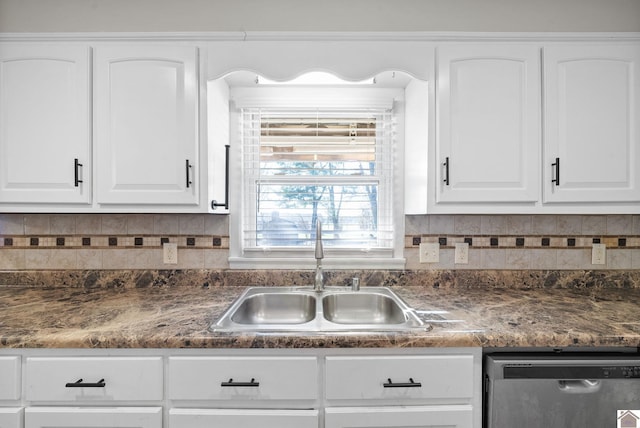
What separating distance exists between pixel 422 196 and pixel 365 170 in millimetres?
467

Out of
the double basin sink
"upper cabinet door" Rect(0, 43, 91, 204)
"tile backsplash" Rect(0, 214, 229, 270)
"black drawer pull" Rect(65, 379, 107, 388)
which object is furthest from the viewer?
"tile backsplash" Rect(0, 214, 229, 270)

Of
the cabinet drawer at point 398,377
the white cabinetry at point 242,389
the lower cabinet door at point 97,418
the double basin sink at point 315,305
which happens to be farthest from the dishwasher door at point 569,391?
the lower cabinet door at point 97,418

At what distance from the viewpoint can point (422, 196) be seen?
5.17 ft

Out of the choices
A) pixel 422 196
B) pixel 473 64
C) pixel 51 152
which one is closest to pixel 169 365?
pixel 51 152

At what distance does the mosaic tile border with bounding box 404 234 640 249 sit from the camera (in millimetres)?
1837

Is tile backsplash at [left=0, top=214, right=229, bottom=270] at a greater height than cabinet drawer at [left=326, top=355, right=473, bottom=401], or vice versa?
tile backsplash at [left=0, top=214, right=229, bottom=270]

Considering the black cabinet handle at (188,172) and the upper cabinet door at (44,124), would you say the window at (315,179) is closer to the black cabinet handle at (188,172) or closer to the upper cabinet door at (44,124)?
the black cabinet handle at (188,172)

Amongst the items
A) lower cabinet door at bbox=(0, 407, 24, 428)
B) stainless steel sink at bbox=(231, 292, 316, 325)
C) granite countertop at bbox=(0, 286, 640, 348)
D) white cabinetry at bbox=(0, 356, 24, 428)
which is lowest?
lower cabinet door at bbox=(0, 407, 24, 428)

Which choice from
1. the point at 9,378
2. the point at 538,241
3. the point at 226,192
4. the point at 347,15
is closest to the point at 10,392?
the point at 9,378

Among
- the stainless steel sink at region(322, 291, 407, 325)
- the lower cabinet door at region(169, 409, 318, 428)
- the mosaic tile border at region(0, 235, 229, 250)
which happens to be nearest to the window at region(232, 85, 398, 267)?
the mosaic tile border at region(0, 235, 229, 250)

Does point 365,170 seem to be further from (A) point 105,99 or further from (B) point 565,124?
(A) point 105,99

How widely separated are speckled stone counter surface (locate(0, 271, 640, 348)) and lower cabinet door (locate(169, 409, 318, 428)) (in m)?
0.23

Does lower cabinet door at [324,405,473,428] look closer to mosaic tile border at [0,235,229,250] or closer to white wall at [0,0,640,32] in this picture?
mosaic tile border at [0,235,229,250]

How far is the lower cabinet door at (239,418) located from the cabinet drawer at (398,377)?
0.12 meters
